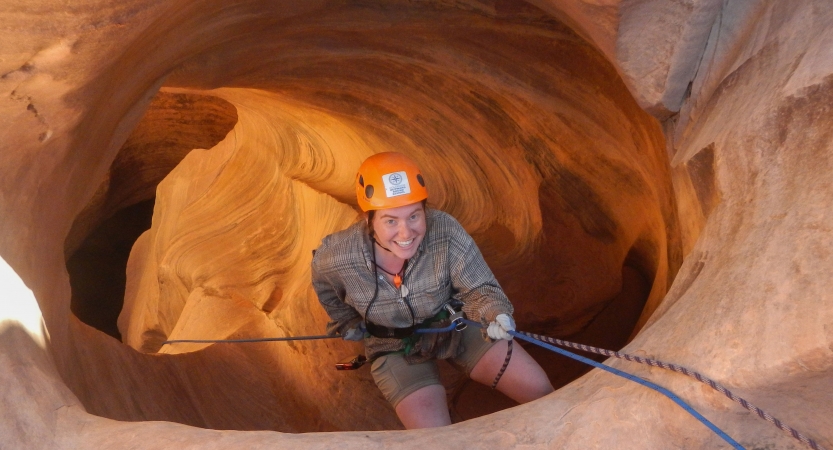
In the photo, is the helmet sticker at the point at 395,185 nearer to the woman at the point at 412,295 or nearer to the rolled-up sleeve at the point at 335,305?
the woman at the point at 412,295

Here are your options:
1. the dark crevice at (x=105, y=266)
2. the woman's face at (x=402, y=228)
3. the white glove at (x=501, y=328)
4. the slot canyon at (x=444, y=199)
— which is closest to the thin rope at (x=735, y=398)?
the slot canyon at (x=444, y=199)

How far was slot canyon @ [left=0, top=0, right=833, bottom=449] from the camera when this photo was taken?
177cm

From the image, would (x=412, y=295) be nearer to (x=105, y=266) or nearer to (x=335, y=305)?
(x=335, y=305)

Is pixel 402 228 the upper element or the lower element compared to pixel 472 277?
upper

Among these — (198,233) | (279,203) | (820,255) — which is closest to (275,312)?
(279,203)

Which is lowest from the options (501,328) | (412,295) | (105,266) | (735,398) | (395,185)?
(735,398)

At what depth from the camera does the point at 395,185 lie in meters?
2.51

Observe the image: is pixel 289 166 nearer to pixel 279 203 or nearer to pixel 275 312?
pixel 279 203

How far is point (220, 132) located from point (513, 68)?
4329mm

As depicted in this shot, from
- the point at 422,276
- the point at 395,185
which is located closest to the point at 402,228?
the point at 395,185

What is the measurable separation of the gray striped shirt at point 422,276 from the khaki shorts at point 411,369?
154mm

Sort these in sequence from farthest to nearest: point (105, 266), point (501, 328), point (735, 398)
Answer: point (105, 266)
point (501, 328)
point (735, 398)

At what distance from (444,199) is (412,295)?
1.99 meters

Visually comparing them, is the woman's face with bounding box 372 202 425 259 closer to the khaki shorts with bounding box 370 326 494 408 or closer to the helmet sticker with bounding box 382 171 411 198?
the helmet sticker with bounding box 382 171 411 198
